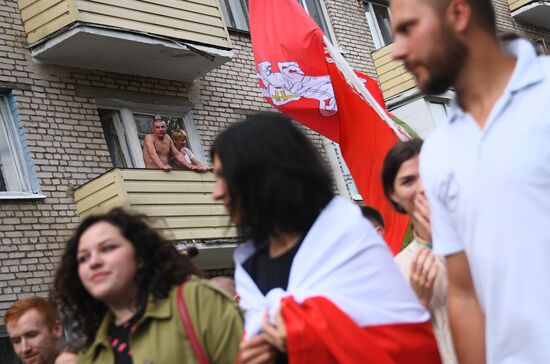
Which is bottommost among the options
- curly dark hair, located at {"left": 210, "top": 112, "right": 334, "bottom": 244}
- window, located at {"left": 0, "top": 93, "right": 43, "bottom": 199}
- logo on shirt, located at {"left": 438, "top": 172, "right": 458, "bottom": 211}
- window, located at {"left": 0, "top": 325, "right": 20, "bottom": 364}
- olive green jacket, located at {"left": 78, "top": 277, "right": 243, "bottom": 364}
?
window, located at {"left": 0, "top": 325, "right": 20, "bottom": 364}

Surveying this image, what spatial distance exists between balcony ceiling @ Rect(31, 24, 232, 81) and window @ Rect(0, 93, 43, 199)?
93 centimetres

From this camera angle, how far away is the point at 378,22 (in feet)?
66.5

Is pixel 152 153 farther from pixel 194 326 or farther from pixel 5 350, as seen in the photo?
pixel 194 326

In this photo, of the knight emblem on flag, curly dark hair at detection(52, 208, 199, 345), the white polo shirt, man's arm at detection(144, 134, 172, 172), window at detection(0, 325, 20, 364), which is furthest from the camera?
man's arm at detection(144, 134, 172, 172)

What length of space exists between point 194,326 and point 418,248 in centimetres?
112

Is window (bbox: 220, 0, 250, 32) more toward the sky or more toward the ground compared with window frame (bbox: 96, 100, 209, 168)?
more toward the sky

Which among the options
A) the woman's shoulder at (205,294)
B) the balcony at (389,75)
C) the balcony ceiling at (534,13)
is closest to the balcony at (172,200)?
the balcony at (389,75)

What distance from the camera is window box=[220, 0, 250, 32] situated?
16.3 meters

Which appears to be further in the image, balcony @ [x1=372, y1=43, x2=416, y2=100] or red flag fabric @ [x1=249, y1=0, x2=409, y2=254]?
balcony @ [x1=372, y1=43, x2=416, y2=100]

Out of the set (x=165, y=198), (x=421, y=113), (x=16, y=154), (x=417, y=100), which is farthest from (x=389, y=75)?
(x=16, y=154)

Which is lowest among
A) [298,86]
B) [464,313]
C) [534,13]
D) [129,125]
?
[464,313]

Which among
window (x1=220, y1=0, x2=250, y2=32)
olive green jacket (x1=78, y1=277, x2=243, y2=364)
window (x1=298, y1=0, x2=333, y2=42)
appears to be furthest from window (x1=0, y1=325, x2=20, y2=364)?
window (x1=298, y1=0, x2=333, y2=42)

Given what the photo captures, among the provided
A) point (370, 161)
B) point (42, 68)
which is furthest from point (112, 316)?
point (42, 68)

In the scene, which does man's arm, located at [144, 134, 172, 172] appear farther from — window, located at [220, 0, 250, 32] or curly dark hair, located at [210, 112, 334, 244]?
curly dark hair, located at [210, 112, 334, 244]
